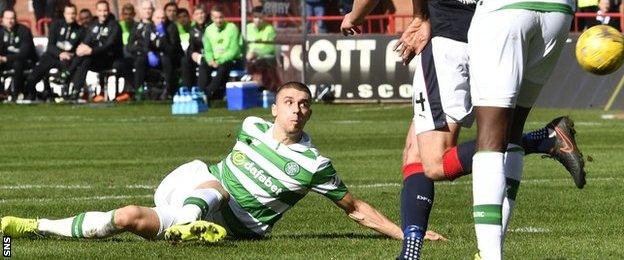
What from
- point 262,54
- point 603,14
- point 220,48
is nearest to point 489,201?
point 603,14

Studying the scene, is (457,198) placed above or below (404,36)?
below

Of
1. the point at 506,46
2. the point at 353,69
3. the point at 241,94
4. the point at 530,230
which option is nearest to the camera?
the point at 506,46

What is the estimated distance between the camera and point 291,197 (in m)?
9.15

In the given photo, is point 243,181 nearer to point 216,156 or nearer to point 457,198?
point 457,198

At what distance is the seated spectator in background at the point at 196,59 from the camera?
29047mm

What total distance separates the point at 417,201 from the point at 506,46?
1.10 m

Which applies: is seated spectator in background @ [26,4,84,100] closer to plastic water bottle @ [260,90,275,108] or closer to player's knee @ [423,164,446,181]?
plastic water bottle @ [260,90,275,108]

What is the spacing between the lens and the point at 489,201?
7113mm

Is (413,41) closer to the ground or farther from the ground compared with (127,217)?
farther from the ground

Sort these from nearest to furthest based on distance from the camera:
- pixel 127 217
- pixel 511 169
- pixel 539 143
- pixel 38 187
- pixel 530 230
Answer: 1. pixel 511 169
2. pixel 539 143
3. pixel 127 217
4. pixel 530 230
5. pixel 38 187

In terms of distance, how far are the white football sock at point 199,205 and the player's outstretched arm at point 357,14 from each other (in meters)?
1.32

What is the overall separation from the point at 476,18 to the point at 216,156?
31.1 ft

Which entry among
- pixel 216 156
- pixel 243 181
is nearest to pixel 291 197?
pixel 243 181

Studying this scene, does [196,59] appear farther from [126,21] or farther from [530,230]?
[530,230]
